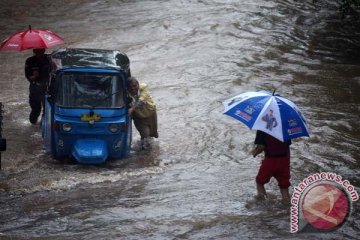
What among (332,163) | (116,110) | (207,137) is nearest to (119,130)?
(116,110)

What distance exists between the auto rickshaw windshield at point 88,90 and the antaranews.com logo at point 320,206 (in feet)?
12.0

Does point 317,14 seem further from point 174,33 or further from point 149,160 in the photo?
point 149,160

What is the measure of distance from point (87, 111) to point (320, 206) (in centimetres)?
420

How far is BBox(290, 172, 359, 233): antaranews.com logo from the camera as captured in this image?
7789 mm

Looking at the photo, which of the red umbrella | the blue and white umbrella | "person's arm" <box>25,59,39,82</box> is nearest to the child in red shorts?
the blue and white umbrella

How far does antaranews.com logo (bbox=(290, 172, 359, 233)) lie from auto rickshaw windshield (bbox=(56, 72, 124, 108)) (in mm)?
3648

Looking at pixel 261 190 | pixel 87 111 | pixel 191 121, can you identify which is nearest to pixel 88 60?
pixel 87 111

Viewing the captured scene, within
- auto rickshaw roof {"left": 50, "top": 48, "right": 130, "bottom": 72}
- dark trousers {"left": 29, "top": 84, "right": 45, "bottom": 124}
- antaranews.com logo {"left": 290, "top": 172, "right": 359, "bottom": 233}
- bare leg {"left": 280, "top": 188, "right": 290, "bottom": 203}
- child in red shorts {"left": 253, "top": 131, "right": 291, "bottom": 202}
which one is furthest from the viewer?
dark trousers {"left": 29, "top": 84, "right": 45, "bottom": 124}

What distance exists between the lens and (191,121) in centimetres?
1386

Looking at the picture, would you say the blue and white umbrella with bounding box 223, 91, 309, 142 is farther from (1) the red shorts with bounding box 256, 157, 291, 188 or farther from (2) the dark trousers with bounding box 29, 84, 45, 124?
(2) the dark trousers with bounding box 29, 84, 45, 124

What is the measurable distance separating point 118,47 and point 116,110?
10088mm

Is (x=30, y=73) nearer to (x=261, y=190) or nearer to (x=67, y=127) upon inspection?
(x=67, y=127)

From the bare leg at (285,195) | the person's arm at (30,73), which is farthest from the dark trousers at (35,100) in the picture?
the bare leg at (285,195)

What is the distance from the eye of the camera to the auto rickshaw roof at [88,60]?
10.5m
